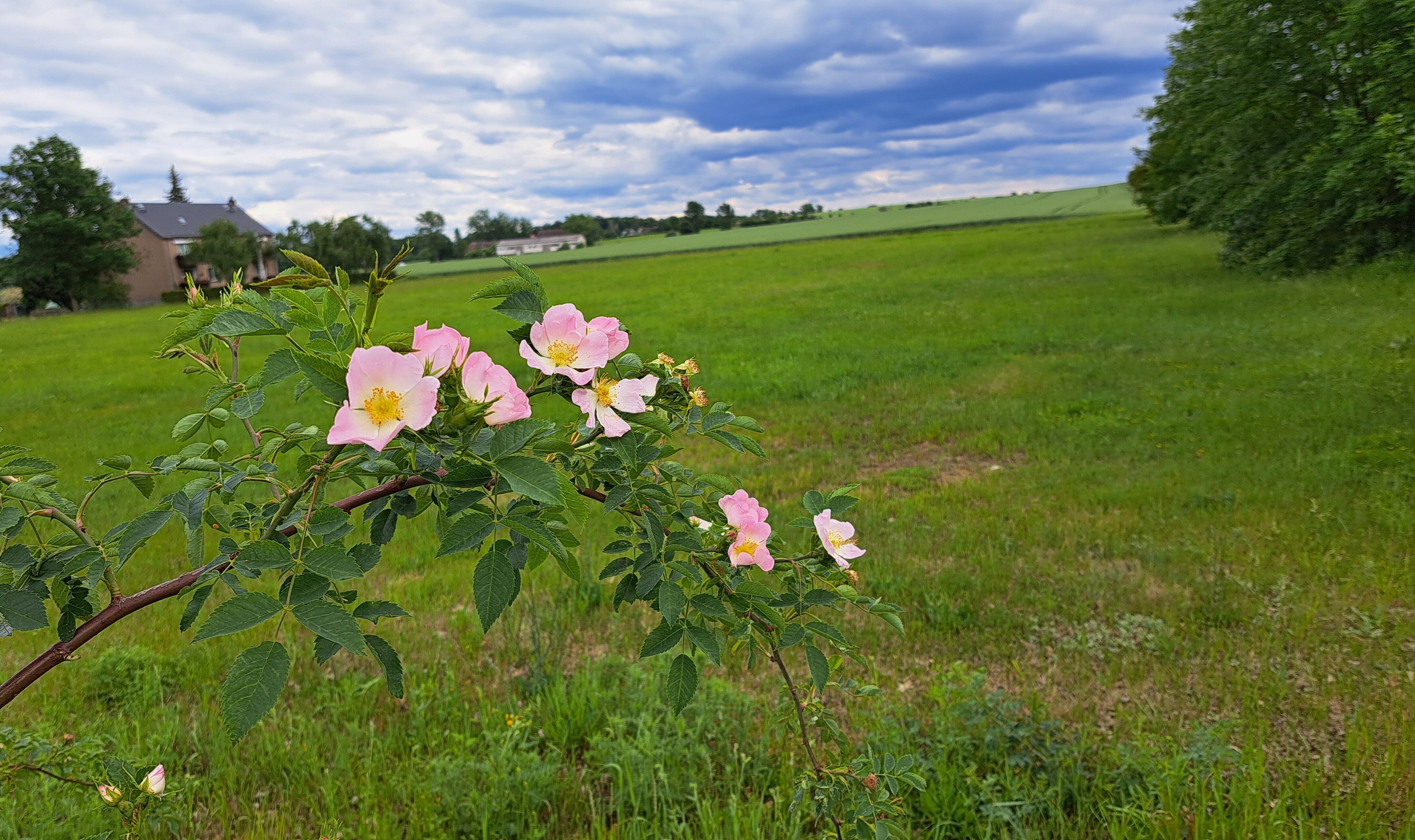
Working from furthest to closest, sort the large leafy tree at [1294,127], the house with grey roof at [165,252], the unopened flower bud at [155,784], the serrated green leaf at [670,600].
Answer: the house with grey roof at [165,252] < the large leafy tree at [1294,127] < the unopened flower bud at [155,784] < the serrated green leaf at [670,600]

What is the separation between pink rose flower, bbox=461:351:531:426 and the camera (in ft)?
2.96

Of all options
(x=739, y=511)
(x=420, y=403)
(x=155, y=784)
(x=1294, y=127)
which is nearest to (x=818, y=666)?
(x=739, y=511)

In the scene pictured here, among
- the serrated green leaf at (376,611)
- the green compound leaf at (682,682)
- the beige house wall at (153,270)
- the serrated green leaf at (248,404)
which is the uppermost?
the beige house wall at (153,270)

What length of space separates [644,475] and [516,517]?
33 centimetres

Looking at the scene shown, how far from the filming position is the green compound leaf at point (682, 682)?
1.22 m

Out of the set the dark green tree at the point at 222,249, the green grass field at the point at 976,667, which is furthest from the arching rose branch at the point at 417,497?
the dark green tree at the point at 222,249

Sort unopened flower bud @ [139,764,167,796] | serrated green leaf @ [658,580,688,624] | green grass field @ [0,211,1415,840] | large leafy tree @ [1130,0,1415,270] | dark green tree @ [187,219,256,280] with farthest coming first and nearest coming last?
dark green tree @ [187,219,256,280], large leafy tree @ [1130,0,1415,270], green grass field @ [0,211,1415,840], unopened flower bud @ [139,764,167,796], serrated green leaf @ [658,580,688,624]

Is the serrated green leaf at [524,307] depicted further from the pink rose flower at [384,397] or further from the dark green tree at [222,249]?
the dark green tree at [222,249]

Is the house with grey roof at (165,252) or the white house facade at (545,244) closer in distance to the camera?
the house with grey roof at (165,252)

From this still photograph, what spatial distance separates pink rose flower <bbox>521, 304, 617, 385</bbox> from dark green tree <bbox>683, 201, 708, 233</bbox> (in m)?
89.3

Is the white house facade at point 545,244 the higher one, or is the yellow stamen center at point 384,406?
the white house facade at point 545,244

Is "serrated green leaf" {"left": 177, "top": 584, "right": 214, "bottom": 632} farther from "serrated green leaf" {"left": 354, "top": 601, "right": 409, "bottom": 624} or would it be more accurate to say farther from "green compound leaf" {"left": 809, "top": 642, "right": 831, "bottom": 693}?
"green compound leaf" {"left": 809, "top": 642, "right": 831, "bottom": 693}

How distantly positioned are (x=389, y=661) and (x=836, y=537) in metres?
0.75

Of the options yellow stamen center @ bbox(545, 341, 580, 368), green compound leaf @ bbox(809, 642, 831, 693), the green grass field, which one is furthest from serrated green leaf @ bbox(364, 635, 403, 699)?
the green grass field
